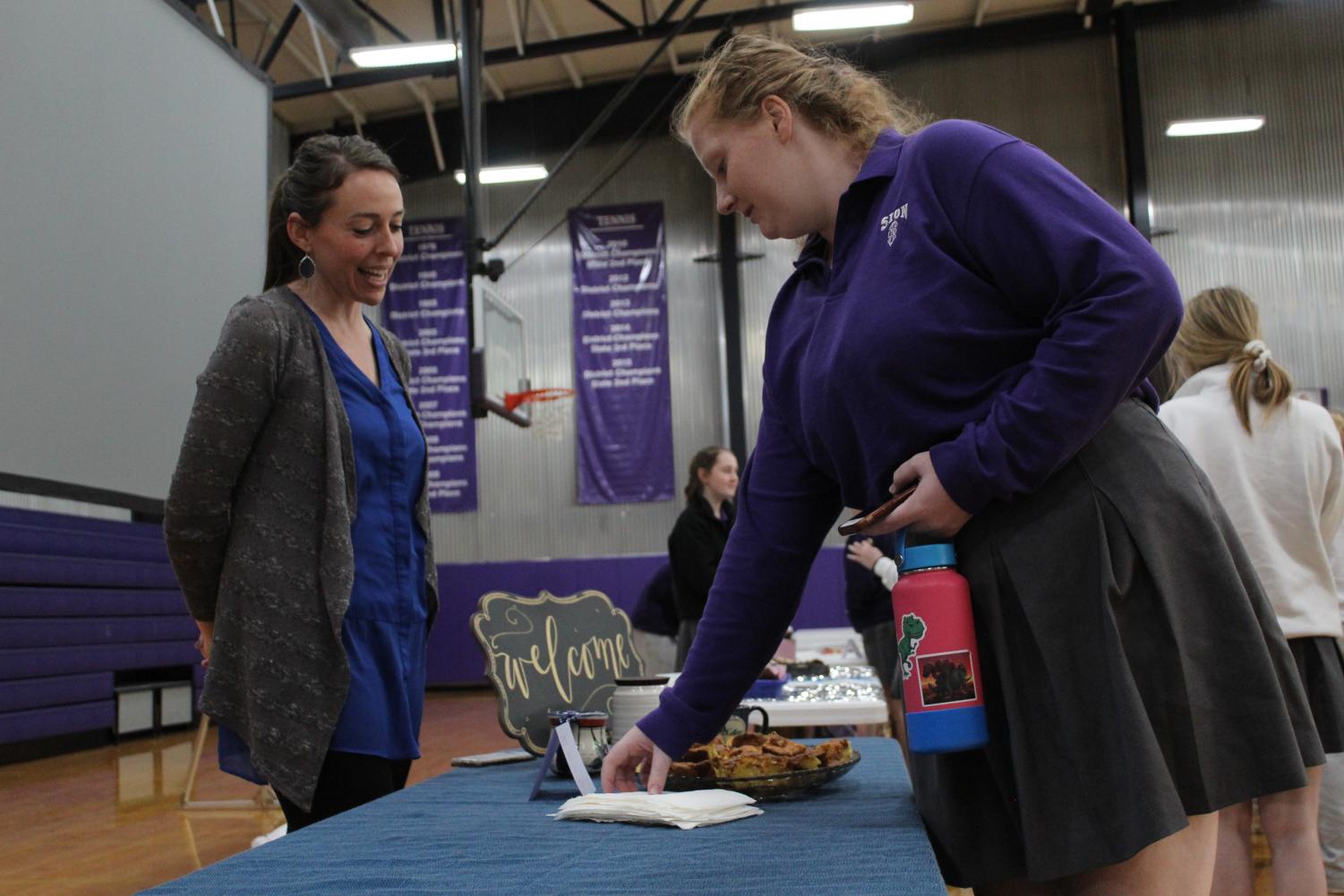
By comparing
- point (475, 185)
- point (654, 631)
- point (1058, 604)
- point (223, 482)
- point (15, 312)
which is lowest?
point (654, 631)

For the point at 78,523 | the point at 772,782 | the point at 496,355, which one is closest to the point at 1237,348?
the point at 772,782

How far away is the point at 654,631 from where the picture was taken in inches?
239

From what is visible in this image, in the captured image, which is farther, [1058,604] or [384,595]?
[384,595]

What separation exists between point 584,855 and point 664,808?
0.46ft

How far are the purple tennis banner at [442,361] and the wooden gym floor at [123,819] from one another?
411 cm

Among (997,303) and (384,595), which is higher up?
(997,303)

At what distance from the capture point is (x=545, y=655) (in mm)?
1879

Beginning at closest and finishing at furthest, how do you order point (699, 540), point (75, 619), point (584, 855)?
point (584, 855)
point (699, 540)
point (75, 619)

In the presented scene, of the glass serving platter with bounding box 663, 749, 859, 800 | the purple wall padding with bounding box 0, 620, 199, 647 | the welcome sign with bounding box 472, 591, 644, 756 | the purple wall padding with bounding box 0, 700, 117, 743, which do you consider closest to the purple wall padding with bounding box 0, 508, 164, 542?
the purple wall padding with bounding box 0, 620, 199, 647

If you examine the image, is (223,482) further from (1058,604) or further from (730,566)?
(1058,604)

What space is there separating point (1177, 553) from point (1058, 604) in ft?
0.34

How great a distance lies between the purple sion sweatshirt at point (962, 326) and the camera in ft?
2.90

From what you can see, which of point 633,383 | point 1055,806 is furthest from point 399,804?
point 633,383

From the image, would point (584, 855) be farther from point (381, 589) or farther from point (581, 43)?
point (581, 43)
